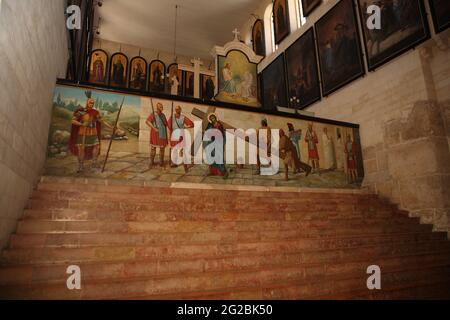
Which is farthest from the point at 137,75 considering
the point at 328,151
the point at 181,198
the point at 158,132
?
the point at 181,198

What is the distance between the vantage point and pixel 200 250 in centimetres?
354

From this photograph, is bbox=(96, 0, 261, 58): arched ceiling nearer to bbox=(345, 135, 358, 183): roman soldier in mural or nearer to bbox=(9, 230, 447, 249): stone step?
bbox=(345, 135, 358, 183): roman soldier in mural

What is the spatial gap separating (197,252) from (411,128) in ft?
22.1

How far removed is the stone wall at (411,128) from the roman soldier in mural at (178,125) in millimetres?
5535

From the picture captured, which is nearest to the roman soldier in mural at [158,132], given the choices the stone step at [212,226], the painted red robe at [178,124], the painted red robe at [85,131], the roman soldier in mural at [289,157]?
the painted red robe at [178,124]

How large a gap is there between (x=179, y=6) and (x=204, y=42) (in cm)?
342

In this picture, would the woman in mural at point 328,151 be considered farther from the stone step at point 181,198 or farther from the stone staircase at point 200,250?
the stone staircase at point 200,250

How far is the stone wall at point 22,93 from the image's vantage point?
2843 mm

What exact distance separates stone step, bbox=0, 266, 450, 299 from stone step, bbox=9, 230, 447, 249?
0.67 meters

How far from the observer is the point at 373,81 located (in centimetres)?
872

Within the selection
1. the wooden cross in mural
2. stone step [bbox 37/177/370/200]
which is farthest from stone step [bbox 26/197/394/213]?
the wooden cross in mural

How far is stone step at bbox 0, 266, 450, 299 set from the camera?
255 centimetres

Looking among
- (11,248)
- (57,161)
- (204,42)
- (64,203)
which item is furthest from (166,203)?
(204,42)

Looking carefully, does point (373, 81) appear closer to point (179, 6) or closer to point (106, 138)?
point (106, 138)
